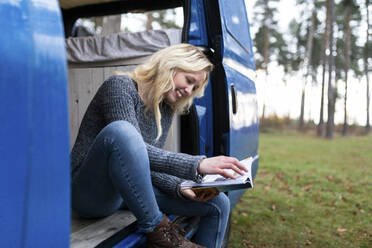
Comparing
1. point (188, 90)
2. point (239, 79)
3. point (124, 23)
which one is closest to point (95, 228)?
point (188, 90)

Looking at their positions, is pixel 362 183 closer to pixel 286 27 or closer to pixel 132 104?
pixel 132 104

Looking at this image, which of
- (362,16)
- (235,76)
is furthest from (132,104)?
(362,16)

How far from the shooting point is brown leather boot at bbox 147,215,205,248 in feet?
4.55

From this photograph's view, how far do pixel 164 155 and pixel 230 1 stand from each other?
1.47 metres

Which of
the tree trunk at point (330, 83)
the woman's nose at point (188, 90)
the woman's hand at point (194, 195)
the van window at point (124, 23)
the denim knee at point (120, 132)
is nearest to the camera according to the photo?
the denim knee at point (120, 132)

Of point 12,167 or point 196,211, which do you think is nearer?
point 12,167

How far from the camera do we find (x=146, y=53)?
2.38 meters

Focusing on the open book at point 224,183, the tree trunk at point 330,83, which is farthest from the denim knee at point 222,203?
the tree trunk at point 330,83

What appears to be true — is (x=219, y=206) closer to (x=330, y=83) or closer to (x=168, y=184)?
(x=168, y=184)

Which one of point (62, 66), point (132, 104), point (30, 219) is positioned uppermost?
point (62, 66)

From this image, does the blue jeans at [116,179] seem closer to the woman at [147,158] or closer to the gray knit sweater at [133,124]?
the woman at [147,158]

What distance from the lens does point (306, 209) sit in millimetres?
3609

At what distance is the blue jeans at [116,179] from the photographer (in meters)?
1.28

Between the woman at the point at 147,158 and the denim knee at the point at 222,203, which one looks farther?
the denim knee at the point at 222,203
